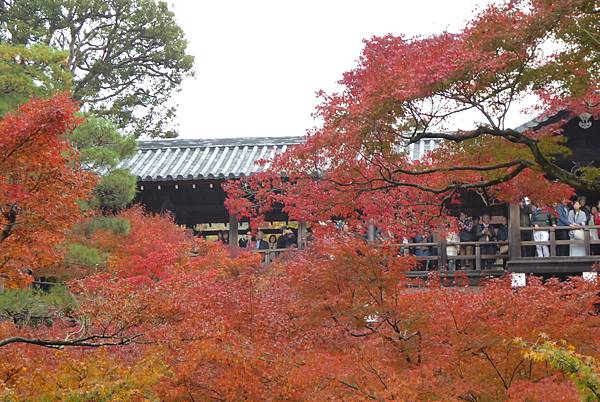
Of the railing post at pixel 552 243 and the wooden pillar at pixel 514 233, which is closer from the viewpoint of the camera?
the railing post at pixel 552 243

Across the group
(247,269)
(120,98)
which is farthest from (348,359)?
(120,98)

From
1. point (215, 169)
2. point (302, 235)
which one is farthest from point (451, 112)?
point (215, 169)

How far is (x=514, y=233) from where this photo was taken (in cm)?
1598

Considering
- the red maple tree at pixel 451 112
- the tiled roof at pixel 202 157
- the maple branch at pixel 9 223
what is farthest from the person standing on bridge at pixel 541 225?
the maple branch at pixel 9 223

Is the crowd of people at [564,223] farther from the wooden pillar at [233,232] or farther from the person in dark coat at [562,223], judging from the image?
the wooden pillar at [233,232]

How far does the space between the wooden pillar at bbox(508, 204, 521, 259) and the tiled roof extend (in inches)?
261

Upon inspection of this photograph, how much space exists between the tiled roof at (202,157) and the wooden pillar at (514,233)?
6.64 meters

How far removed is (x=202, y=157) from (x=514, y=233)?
29.2 feet

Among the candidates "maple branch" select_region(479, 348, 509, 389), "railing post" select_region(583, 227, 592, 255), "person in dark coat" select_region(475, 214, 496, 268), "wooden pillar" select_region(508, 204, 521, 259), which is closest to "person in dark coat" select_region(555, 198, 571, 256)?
"railing post" select_region(583, 227, 592, 255)

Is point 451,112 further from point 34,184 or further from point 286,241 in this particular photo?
point 286,241

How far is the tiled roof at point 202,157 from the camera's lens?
1995 cm

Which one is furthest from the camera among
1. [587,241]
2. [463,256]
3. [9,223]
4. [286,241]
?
[286,241]

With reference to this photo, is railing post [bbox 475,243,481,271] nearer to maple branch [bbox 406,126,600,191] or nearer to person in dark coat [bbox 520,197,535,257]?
person in dark coat [bbox 520,197,535,257]

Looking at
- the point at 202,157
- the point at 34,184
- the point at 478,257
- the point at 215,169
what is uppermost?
the point at 202,157
